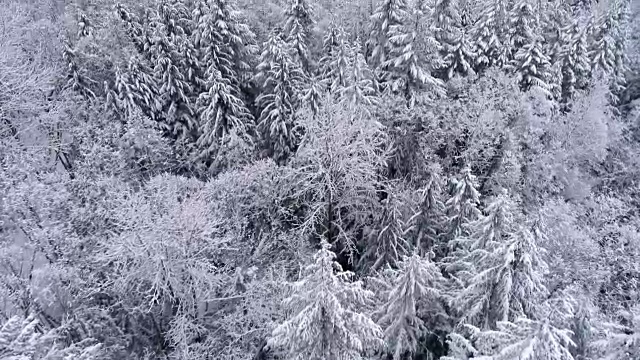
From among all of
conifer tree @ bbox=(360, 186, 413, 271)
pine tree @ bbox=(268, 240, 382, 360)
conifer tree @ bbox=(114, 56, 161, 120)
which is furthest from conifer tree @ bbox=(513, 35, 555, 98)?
conifer tree @ bbox=(114, 56, 161, 120)

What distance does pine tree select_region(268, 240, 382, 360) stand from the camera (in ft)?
37.2

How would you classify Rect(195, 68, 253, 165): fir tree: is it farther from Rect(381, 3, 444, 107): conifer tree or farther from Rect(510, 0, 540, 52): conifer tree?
Rect(510, 0, 540, 52): conifer tree

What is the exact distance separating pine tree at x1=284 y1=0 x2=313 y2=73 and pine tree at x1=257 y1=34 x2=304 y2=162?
1202 mm

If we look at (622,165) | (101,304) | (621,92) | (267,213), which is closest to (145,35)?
(267,213)

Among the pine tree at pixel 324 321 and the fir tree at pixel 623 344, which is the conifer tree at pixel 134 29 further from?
the fir tree at pixel 623 344

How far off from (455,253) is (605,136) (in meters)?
17.3

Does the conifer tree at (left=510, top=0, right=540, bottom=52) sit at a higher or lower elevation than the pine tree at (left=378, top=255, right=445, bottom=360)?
higher

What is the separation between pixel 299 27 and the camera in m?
29.6

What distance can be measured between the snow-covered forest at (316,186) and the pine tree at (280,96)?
0.18 metres

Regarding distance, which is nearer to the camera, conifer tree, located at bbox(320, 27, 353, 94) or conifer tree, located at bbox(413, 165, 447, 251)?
conifer tree, located at bbox(413, 165, 447, 251)

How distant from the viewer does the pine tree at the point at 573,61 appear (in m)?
31.5

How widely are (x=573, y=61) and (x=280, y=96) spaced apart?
21.8 m

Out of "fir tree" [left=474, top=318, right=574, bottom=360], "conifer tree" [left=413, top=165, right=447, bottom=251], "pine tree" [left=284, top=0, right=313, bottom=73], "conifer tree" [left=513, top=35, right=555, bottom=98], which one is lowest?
"conifer tree" [left=413, top=165, right=447, bottom=251]

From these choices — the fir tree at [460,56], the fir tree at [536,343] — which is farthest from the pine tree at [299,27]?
the fir tree at [536,343]
